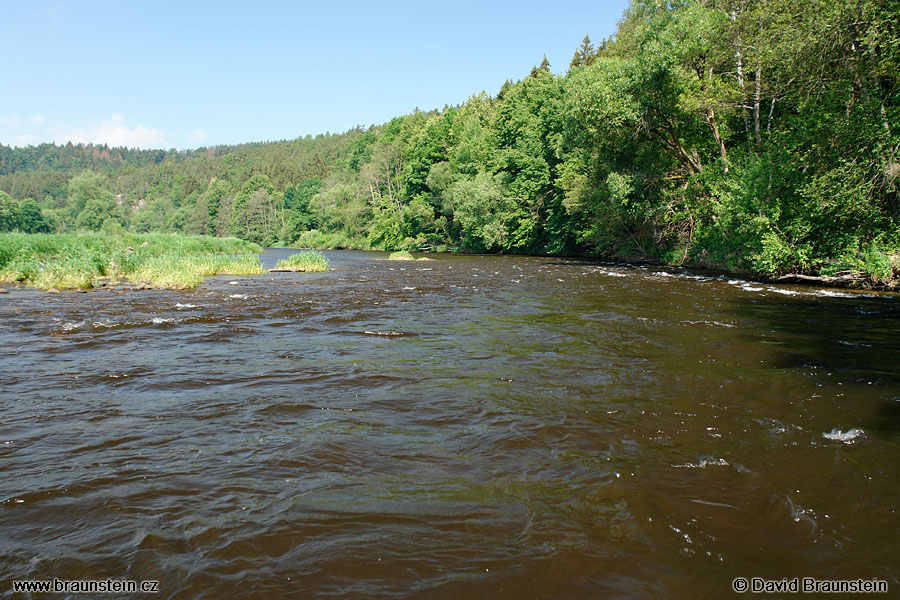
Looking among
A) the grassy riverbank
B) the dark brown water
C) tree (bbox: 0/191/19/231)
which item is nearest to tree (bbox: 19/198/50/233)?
tree (bbox: 0/191/19/231)

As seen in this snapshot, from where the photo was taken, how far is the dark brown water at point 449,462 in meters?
3.43

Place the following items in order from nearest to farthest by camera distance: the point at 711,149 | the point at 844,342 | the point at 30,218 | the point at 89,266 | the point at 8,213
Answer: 1. the point at 844,342
2. the point at 89,266
3. the point at 711,149
4. the point at 8,213
5. the point at 30,218

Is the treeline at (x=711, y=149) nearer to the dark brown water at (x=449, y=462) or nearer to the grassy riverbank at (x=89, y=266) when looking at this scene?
the dark brown water at (x=449, y=462)

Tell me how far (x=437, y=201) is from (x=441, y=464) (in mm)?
62024

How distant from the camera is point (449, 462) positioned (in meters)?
4.96

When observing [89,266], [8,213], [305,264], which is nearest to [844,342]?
[89,266]

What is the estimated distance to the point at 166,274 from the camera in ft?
68.1

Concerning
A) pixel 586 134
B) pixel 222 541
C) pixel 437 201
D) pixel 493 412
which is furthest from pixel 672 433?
pixel 437 201

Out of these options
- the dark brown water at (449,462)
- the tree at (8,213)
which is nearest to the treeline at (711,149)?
the dark brown water at (449,462)

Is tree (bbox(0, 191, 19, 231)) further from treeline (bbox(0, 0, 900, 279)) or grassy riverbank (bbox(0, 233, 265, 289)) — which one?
grassy riverbank (bbox(0, 233, 265, 289))

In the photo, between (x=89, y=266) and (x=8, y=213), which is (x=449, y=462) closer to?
(x=89, y=266)

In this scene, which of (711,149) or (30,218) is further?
(30,218)

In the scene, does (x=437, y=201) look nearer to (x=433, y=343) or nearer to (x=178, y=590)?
(x=433, y=343)

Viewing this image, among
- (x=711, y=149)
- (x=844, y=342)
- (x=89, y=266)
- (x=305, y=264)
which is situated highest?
(x=711, y=149)
